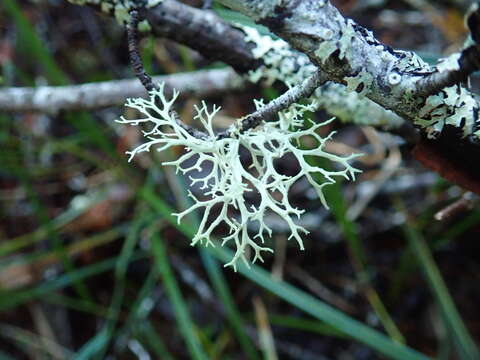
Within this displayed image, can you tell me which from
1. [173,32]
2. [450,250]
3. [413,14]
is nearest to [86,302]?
[173,32]

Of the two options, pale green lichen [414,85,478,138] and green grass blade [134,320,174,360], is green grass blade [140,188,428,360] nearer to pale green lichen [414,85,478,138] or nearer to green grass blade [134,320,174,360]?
green grass blade [134,320,174,360]

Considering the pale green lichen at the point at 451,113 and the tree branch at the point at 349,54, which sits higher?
the tree branch at the point at 349,54

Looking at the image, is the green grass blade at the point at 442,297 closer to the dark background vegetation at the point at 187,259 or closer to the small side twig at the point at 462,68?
the dark background vegetation at the point at 187,259

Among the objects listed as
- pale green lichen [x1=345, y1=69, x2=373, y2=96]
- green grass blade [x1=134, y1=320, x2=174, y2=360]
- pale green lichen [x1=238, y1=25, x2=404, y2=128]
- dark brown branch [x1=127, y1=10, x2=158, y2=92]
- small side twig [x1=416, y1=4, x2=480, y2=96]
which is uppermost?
small side twig [x1=416, y1=4, x2=480, y2=96]

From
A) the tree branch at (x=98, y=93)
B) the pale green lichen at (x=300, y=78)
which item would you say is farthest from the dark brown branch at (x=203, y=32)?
the tree branch at (x=98, y=93)

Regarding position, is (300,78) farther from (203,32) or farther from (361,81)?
(361,81)

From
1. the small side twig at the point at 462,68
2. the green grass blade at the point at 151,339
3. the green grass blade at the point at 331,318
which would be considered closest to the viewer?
the small side twig at the point at 462,68

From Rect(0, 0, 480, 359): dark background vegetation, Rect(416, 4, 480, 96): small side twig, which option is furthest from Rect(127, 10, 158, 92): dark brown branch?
Rect(0, 0, 480, 359): dark background vegetation

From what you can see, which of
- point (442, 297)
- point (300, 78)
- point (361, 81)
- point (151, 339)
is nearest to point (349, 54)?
point (361, 81)
